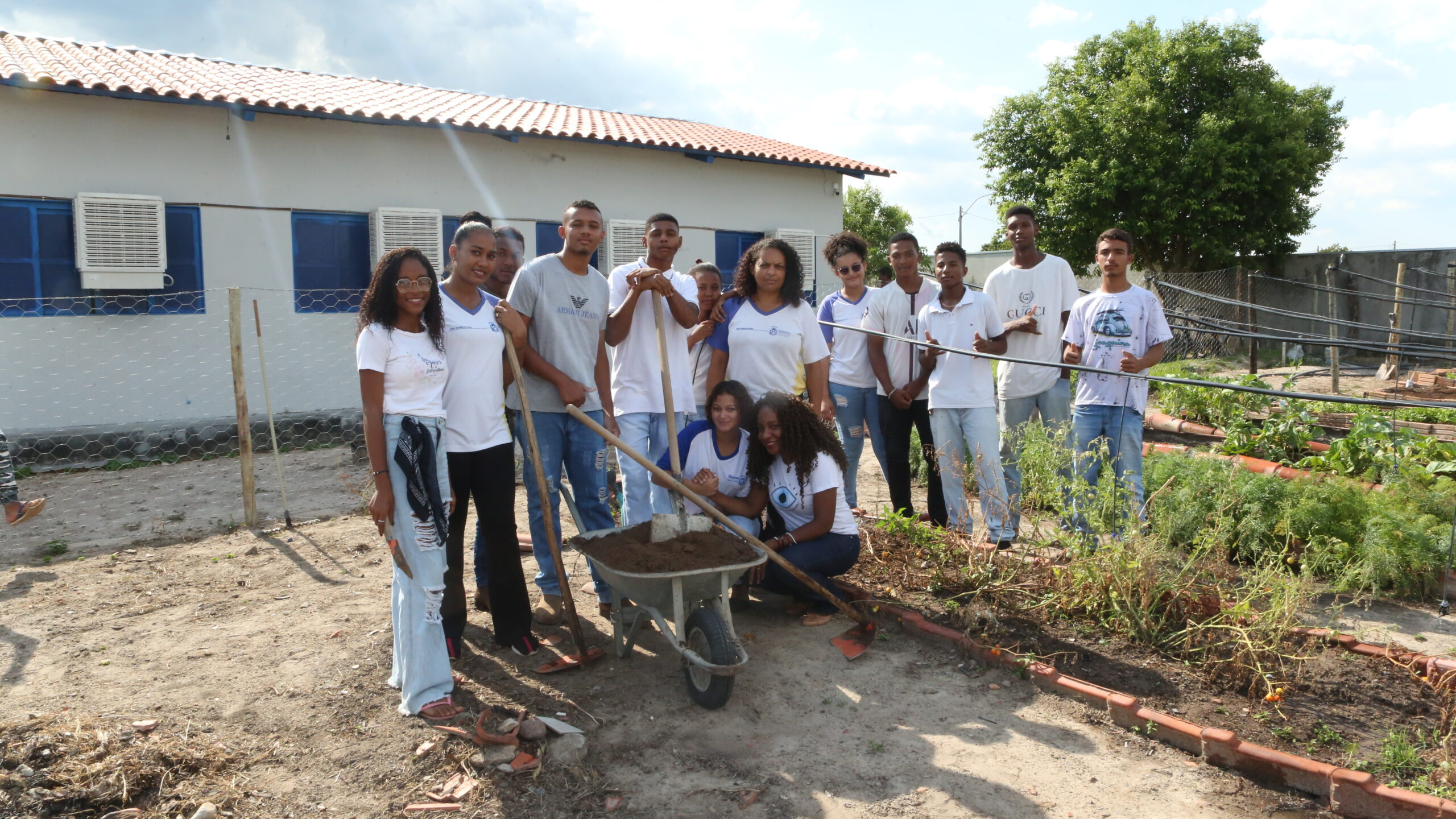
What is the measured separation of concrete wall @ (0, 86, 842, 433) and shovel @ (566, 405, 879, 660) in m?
6.99

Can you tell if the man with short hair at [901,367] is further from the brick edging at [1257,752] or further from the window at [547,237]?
the window at [547,237]

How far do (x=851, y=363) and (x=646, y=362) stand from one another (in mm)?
1581

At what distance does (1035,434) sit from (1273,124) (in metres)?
18.3

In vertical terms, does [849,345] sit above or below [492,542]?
above

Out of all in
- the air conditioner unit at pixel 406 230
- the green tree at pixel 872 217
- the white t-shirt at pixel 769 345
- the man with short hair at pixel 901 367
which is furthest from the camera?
the green tree at pixel 872 217

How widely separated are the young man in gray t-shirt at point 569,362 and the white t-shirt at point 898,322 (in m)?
1.83

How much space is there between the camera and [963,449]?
5051 millimetres

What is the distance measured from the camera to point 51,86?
8.42 m

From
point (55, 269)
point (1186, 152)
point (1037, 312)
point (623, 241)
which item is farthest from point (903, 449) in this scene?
point (1186, 152)

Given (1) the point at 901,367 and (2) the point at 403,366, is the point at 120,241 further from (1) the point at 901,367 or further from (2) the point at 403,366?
(1) the point at 901,367

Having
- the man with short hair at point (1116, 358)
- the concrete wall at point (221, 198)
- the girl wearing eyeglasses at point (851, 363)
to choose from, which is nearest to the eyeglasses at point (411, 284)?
the girl wearing eyeglasses at point (851, 363)

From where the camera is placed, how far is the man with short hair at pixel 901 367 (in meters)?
5.30

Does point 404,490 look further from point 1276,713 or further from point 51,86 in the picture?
point 51,86

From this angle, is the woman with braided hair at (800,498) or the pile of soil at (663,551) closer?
the pile of soil at (663,551)
